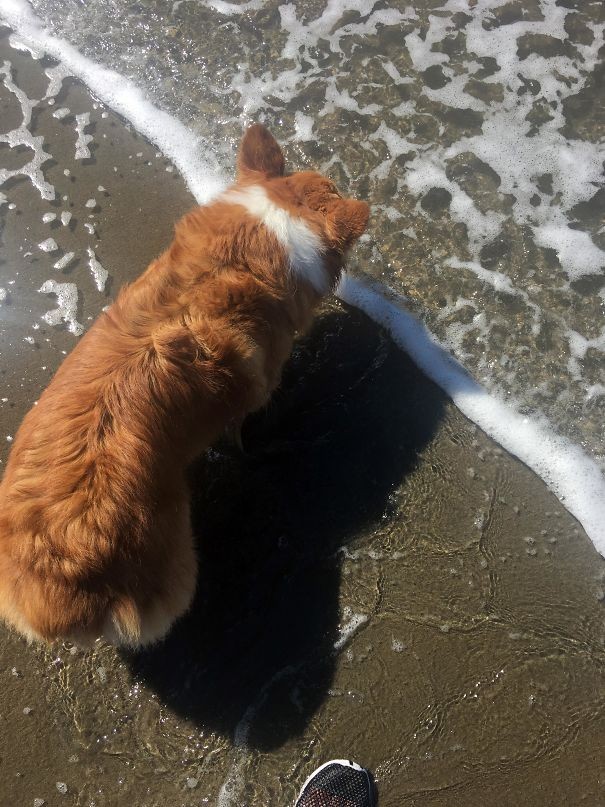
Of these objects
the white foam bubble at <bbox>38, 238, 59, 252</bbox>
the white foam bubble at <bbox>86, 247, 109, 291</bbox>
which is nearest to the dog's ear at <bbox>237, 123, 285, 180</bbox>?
the white foam bubble at <bbox>86, 247, 109, 291</bbox>

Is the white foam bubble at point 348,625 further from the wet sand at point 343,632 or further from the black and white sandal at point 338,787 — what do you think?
the black and white sandal at point 338,787

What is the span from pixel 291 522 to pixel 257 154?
1.87 meters

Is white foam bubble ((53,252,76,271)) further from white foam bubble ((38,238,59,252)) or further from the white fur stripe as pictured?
the white fur stripe

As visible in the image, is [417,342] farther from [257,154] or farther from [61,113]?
[61,113]

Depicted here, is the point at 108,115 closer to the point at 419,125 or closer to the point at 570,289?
the point at 419,125

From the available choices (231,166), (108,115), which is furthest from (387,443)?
(108,115)

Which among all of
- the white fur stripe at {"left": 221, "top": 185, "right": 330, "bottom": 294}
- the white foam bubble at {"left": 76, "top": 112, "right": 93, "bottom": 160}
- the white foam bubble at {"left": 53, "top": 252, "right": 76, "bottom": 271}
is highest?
the white fur stripe at {"left": 221, "top": 185, "right": 330, "bottom": 294}

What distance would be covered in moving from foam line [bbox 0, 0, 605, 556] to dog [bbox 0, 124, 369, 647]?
81 cm

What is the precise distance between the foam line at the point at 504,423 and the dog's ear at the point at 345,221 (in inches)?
33.3

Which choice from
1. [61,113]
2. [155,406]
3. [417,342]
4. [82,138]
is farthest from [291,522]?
[61,113]

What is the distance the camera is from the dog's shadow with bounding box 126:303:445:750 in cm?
261

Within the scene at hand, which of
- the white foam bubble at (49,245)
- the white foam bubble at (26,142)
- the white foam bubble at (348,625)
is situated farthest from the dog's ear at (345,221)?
the white foam bubble at (26,142)

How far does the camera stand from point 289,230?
98.3 inches

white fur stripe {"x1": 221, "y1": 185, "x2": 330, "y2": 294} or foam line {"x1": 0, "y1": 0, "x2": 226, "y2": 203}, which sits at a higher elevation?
white fur stripe {"x1": 221, "y1": 185, "x2": 330, "y2": 294}
